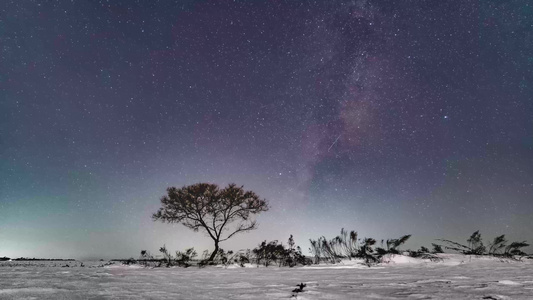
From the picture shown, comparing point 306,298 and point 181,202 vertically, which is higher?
point 181,202

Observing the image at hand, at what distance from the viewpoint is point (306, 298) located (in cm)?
327

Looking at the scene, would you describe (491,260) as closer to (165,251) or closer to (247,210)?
(247,210)

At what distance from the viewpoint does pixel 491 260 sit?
12.6 meters

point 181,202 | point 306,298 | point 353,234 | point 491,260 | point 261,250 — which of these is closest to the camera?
point 306,298

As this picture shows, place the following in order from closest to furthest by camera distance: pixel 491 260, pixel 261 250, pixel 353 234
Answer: pixel 491 260 < pixel 353 234 < pixel 261 250

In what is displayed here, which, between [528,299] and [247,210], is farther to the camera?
[247,210]

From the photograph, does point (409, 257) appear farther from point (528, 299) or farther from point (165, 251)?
point (165, 251)

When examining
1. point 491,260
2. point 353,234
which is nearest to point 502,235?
point 491,260

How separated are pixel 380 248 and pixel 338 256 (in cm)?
298

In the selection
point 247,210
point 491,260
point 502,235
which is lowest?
point 491,260

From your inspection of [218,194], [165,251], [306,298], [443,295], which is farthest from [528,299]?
[218,194]

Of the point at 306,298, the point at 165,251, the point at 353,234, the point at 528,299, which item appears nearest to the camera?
the point at 528,299

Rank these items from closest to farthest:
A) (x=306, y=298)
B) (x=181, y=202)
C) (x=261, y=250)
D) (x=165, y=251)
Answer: (x=306, y=298), (x=261, y=250), (x=165, y=251), (x=181, y=202)

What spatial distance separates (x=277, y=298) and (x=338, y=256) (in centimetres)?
1417
